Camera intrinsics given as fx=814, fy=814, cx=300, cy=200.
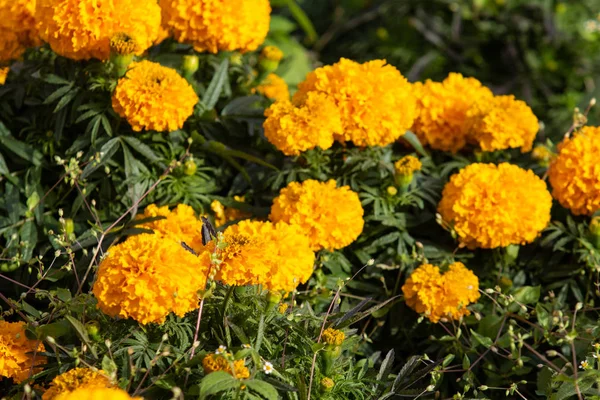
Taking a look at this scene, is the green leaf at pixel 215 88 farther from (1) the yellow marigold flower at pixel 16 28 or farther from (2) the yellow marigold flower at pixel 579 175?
(2) the yellow marigold flower at pixel 579 175

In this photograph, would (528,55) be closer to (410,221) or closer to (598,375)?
(410,221)

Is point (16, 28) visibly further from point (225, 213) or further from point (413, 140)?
point (413, 140)

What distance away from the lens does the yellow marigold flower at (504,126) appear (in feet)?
9.03

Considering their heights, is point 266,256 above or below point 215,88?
below

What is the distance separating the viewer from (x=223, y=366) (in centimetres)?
187

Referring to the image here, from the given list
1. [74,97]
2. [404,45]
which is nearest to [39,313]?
[74,97]

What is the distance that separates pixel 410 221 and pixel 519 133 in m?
0.49

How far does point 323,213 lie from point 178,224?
1.45 feet

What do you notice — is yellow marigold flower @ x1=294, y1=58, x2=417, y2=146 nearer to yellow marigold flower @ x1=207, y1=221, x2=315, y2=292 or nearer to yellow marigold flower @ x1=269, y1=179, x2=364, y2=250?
yellow marigold flower @ x1=269, y1=179, x2=364, y2=250

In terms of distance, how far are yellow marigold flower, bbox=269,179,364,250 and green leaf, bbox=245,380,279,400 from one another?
28.3 inches

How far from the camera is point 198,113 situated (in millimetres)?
2760

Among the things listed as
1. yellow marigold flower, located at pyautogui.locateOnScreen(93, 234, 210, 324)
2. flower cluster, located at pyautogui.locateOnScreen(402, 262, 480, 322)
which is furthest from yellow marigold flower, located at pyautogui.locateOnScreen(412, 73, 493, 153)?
yellow marigold flower, located at pyautogui.locateOnScreen(93, 234, 210, 324)

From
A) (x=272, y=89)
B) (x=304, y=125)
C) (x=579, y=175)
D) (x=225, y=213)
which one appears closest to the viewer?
(x=304, y=125)

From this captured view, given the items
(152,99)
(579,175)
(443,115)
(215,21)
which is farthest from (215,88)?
(579,175)
